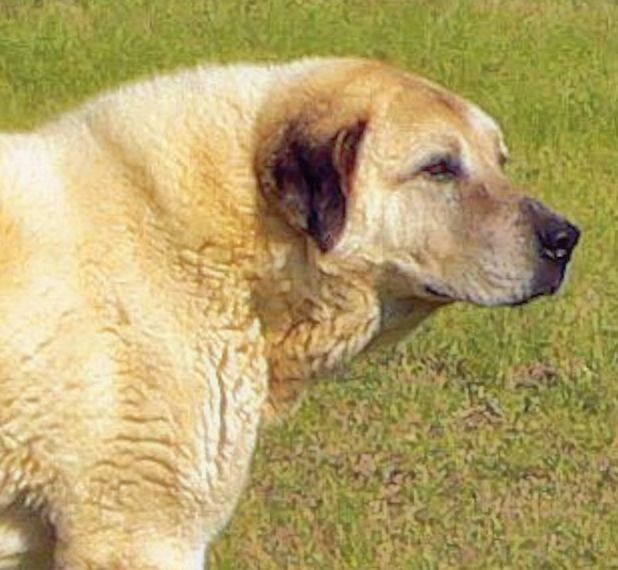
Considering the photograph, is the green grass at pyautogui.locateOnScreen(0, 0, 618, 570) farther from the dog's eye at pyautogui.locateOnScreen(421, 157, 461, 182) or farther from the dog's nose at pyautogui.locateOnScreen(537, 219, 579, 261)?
the dog's eye at pyautogui.locateOnScreen(421, 157, 461, 182)

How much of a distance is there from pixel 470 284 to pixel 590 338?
10.5ft

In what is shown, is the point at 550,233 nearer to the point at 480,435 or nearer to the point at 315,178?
the point at 315,178

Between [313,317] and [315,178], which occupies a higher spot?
[315,178]

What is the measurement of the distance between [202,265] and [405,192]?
20.0 inches

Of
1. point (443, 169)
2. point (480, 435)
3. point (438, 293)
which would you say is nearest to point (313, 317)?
point (438, 293)

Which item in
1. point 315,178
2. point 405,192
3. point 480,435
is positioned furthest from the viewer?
point 480,435

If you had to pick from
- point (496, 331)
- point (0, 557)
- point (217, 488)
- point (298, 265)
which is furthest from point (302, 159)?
point (496, 331)

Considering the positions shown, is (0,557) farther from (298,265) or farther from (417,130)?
(417,130)

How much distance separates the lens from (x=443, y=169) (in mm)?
5277

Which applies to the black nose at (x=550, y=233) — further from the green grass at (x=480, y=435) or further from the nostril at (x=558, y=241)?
the green grass at (x=480, y=435)

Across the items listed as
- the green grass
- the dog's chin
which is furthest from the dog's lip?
the green grass

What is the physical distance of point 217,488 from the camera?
5180 mm

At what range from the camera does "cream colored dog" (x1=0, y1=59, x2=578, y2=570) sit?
16.4 feet

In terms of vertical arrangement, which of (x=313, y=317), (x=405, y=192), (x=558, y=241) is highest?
(x=405, y=192)
